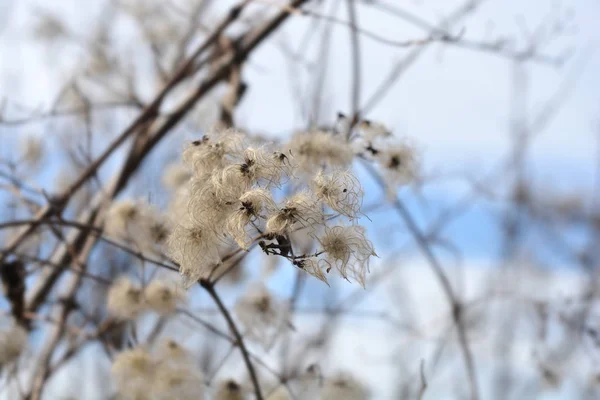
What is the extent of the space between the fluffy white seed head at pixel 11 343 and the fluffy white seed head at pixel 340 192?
127cm

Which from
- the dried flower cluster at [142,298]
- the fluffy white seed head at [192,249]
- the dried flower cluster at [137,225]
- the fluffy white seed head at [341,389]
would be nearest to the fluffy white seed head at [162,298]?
the dried flower cluster at [142,298]

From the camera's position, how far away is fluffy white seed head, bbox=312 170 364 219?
1.03m

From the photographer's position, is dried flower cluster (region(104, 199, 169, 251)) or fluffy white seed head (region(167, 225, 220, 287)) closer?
fluffy white seed head (region(167, 225, 220, 287))

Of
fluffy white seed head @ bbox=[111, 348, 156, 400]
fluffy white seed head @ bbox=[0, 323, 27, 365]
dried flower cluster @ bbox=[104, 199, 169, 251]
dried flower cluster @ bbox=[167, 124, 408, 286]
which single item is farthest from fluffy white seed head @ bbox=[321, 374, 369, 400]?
fluffy white seed head @ bbox=[0, 323, 27, 365]

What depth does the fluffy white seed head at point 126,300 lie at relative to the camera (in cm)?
175

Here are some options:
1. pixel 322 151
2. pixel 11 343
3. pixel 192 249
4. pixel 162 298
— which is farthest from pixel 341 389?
pixel 11 343

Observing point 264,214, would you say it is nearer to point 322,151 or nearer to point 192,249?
point 192,249

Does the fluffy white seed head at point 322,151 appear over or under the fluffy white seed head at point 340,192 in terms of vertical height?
over

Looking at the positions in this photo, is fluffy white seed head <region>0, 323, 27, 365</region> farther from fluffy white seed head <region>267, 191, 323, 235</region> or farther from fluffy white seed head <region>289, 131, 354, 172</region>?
fluffy white seed head <region>267, 191, 323, 235</region>

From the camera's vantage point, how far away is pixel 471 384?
2156 mm

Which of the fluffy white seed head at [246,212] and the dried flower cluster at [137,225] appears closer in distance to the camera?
the fluffy white seed head at [246,212]

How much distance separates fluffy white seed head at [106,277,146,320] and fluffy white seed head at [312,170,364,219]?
88cm

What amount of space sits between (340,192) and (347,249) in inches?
3.7

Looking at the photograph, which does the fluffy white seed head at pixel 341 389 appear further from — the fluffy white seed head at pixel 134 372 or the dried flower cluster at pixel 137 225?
the dried flower cluster at pixel 137 225
